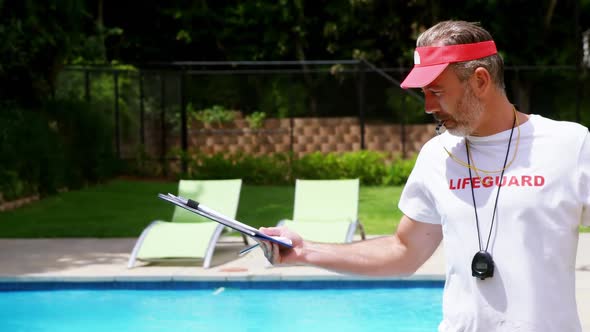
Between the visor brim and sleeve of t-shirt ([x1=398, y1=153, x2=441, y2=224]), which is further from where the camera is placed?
sleeve of t-shirt ([x1=398, y1=153, x2=441, y2=224])

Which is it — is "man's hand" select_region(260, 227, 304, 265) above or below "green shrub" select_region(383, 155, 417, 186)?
above

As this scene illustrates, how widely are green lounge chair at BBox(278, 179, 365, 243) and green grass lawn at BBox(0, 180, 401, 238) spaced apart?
54.1 inches

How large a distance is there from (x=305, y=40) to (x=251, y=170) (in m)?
9.97

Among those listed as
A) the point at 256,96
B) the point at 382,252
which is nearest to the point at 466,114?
the point at 382,252

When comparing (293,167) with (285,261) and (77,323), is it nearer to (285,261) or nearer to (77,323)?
(77,323)

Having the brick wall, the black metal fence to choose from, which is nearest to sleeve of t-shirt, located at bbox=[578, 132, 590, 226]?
the black metal fence

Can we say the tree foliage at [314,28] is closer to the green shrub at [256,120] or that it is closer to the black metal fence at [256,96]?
the black metal fence at [256,96]

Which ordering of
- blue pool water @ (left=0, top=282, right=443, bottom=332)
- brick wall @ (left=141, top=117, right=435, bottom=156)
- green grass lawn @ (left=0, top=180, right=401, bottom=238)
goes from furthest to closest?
brick wall @ (left=141, top=117, right=435, bottom=156) < green grass lawn @ (left=0, top=180, right=401, bottom=238) < blue pool water @ (left=0, top=282, right=443, bottom=332)

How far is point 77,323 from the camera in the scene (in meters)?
9.26

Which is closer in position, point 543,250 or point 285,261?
Answer: point 543,250

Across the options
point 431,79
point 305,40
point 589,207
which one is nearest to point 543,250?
point 589,207

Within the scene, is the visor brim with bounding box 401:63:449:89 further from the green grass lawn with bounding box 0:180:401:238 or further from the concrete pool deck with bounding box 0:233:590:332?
the green grass lawn with bounding box 0:180:401:238

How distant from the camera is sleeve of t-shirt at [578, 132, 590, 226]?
2523 millimetres

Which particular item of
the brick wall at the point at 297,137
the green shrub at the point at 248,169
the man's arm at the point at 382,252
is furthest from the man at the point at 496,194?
the brick wall at the point at 297,137
